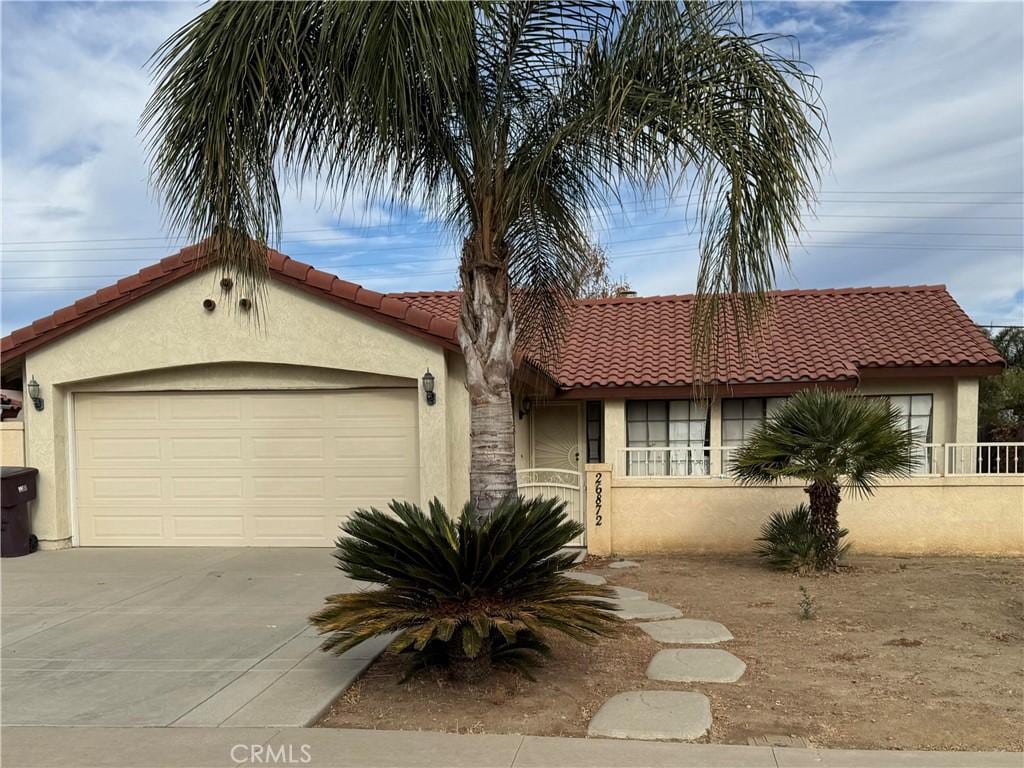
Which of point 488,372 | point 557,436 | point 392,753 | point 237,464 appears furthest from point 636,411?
point 392,753

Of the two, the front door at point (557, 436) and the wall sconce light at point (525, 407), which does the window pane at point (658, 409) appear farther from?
the wall sconce light at point (525, 407)

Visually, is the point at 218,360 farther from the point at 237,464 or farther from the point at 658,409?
the point at 658,409

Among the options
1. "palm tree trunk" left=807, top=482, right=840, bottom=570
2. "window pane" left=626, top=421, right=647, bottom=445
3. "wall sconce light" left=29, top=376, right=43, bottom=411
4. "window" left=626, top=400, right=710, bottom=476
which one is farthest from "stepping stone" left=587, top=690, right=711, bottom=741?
"wall sconce light" left=29, top=376, right=43, bottom=411

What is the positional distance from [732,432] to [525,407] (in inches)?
144

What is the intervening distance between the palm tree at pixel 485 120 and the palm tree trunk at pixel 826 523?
167 inches

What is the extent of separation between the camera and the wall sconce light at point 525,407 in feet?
45.0

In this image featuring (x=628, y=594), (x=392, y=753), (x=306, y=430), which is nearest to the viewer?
(x=392, y=753)

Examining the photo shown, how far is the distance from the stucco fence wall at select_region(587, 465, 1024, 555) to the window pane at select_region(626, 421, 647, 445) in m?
3.20

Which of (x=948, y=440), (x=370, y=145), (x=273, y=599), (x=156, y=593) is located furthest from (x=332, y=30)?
(x=948, y=440)

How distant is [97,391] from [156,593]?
14.8 feet

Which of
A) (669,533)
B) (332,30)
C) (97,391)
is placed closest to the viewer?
(332,30)

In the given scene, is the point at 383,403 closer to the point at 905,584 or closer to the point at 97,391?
the point at 97,391

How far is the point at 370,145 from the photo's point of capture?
618 cm

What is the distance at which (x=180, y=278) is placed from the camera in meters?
11.5
